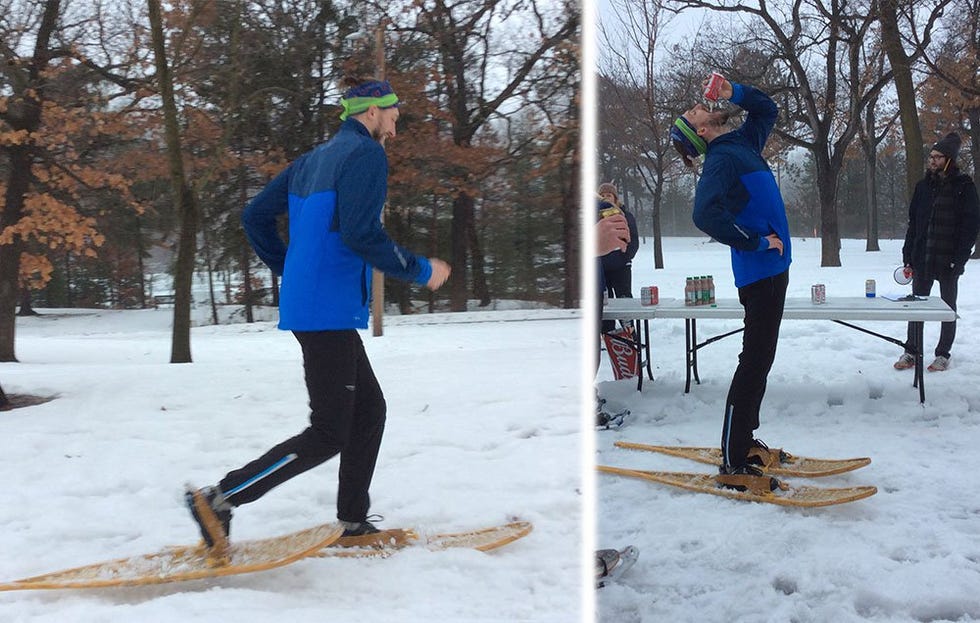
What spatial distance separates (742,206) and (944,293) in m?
1.90

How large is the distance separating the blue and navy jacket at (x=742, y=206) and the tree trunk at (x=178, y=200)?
2.91m

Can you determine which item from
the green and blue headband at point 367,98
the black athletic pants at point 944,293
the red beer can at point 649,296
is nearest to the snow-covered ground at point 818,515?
the black athletic pants at point 944,293

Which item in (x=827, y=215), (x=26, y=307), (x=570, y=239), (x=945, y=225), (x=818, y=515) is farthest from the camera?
(x=827, y=215)

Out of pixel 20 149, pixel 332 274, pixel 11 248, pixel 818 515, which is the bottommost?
pixel 818 515

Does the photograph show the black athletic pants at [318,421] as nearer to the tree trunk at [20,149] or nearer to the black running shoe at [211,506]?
the black running shoe at [211,506]

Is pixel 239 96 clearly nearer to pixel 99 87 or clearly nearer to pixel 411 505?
pixel 99 87

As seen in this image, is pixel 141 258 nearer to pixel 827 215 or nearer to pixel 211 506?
pixel 211 506

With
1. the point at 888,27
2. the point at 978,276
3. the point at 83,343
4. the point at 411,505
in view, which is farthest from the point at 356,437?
the point at 978,276

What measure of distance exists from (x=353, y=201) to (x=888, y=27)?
5.73 metres

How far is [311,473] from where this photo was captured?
2.04 m

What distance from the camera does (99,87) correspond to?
453 cm

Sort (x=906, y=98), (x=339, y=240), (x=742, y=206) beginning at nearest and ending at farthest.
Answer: (x=339, y=240), (x=742, y=206), (x=906, y=98)

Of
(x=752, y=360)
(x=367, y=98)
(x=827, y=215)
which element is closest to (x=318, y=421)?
(x=367, y=98)

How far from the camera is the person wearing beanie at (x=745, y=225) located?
1818 mm
